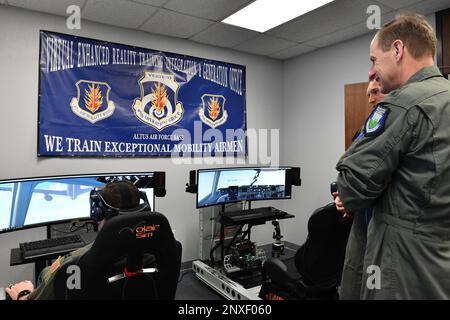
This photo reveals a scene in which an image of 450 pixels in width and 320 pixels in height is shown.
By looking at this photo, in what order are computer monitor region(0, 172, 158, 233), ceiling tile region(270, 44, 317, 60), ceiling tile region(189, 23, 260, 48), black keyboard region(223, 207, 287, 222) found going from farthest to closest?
ceiling tile region(270, 44, 317, 60) < ceiling tile region(189, 23, 260, 48) < black keyboard region(223, 207, 287, 222) < computer monitor region(0, 172, 158, 233)

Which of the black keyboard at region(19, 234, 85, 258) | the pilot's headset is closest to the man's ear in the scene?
the pilot's headset

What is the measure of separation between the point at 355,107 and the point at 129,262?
265 cm

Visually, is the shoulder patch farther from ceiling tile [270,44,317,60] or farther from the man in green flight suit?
ceiling tile [270,44,317,60]

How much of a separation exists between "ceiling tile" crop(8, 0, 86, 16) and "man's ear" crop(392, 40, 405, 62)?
2384 millimetres

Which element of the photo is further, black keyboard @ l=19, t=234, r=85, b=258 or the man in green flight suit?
black keyboard @ l=19, t=234, r=85, b=258

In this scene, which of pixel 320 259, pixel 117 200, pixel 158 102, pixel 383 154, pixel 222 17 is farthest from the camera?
pixel 158 102

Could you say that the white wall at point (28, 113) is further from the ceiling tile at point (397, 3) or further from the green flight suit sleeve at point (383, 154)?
the green flight suit sleeve at point (383, 154)

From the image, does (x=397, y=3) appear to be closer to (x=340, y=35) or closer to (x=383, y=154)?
(x=340, y=35)

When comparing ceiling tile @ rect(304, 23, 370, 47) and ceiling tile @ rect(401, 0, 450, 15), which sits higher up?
ceiling tile @ rect(304, 23, 370, 47)

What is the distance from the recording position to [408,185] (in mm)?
909

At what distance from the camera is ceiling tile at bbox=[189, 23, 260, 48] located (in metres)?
3.03

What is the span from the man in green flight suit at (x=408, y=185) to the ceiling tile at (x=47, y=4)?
2.50 m

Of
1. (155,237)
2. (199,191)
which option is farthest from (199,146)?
(155,237)

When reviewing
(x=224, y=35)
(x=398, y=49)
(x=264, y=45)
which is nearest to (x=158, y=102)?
(x=224, y=35)
